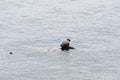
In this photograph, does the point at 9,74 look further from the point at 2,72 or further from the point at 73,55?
the point at 73,55

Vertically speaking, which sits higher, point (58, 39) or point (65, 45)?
point (58, 39)

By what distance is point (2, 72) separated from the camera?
31.5 metres

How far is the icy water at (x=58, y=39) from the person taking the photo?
3175 cm

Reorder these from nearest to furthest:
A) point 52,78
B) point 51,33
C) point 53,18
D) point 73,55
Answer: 1. point 52,78
2. point 73,55
3. point 51,33
4. point 53,18

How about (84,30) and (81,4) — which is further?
(81,4)

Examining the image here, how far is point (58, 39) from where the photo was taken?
133ft

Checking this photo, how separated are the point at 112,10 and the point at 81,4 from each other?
500 cm

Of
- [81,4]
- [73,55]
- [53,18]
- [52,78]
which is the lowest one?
[52,78]

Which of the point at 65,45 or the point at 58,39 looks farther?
the point at 58,39

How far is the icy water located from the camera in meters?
31.8

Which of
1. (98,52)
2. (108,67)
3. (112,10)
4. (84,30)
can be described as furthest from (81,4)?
(108,67)

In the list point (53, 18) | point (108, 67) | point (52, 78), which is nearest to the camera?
point (52, 78)

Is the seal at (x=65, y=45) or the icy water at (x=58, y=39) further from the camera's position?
the seal at (x=65, y=45)

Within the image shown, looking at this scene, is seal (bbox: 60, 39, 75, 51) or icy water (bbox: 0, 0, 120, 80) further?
seal (bbox: 60, 39, 75, 51)
